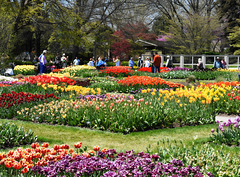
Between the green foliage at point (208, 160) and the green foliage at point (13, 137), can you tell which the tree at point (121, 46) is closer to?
the green foliage at point (13, 137)

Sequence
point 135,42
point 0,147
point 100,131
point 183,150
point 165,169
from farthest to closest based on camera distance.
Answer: point 135,42, point 100,131, point 0,147, point 183,150, point 165,169

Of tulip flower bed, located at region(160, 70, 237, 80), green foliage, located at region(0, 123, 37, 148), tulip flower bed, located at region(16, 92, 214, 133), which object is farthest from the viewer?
tulip flower bed, located at region(160, 70, 237, 80)

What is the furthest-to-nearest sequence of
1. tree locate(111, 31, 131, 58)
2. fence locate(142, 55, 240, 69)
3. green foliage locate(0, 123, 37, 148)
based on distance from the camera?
tree locate(111, 31, 131, 58), fence locate(142, 55, 240, 69), green foliage locate(0, 123, 37, 148)

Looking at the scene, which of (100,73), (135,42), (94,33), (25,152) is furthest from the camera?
(135,42)

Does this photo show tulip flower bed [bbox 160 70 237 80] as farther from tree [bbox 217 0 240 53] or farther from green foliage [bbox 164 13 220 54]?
tree [bbox 217 0 240 53]

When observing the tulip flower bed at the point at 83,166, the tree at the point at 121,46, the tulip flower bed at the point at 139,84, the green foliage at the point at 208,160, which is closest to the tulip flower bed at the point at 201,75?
the tulip flower bed at the point at 139,84

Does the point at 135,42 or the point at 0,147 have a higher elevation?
the point at 135,42

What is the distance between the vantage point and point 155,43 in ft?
141

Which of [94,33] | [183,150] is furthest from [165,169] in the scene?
[94,33]

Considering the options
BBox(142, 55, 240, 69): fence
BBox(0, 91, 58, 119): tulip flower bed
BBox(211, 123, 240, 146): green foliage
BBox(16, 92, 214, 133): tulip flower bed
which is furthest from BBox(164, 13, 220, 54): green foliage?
BBox(211, 123, 240, 146): green foliage

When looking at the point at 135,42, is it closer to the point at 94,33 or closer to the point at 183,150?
the point at 94,33

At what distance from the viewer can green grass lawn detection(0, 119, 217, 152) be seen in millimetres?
5578

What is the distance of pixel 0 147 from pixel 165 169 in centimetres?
323

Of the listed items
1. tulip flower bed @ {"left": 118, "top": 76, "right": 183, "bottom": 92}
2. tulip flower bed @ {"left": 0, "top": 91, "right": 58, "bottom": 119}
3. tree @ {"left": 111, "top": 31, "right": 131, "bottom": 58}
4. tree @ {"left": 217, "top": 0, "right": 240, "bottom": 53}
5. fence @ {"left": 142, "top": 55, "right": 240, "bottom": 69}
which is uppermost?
tree @ {"left": 217, "top": 0, "right": 240, "bottom": 53}
